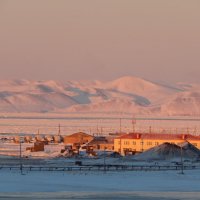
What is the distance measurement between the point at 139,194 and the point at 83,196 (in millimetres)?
2011

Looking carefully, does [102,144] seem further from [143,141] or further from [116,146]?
[143,141]

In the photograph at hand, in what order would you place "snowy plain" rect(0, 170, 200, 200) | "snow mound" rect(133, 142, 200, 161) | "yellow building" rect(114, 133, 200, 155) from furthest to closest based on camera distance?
"yellow building" rect(114, 133, 200, 155) < "snow mound" rect(133, 142, 200, 161) < "snowy plain" rect(0, 170, 200, 200)

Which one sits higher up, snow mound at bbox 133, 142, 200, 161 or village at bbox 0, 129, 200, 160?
village at bbox 0, 129, 200, 160

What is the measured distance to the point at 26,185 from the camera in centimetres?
3234

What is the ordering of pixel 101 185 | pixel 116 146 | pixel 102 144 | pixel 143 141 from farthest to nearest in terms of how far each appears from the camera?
pixel 102 144 < pixel 116 146 < pixel 143 141 < pixel 101 185

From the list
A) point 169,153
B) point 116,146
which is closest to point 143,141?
point 116,146

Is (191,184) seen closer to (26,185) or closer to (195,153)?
(26,185)

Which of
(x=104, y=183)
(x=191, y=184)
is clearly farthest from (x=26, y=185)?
(x=191, y=184)

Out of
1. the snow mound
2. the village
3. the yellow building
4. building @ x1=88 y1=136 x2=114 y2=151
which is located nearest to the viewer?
the snow mound

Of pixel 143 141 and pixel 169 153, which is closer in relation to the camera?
pixel 169 153

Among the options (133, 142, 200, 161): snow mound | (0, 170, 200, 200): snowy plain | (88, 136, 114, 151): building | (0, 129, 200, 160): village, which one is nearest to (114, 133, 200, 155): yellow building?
(0, 129, 200, 160): village

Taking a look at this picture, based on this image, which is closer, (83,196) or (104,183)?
(83,196)

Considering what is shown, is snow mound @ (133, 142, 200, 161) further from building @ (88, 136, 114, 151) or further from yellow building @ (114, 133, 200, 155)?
building @ (88, 136, 114, 151)

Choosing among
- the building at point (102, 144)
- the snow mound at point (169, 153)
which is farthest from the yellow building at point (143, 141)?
the snow mound at point (169, 153)
